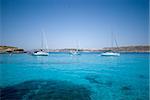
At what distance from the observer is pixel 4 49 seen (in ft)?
292

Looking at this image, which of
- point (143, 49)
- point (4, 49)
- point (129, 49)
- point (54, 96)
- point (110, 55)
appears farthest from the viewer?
point (129, 49)

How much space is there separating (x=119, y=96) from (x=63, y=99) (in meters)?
3.52

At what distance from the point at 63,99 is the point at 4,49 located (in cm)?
9219

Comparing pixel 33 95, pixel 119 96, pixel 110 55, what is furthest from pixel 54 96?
pixel 110 55

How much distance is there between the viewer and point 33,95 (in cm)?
849

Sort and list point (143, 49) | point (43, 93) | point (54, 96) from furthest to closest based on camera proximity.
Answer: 1. point (143, 49)
2. point (43, 93)
3. point (54, 96)

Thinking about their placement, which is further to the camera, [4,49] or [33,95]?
[4,49]

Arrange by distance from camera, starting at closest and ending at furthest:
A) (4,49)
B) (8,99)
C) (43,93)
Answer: (8,99)
(43,93)
(4,49)

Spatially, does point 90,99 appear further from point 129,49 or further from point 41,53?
point 129,49

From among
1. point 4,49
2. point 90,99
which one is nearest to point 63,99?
point 90,99

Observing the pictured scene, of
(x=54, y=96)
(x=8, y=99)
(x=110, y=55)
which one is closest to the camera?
(x=8, y=99)

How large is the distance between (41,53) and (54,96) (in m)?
47.6

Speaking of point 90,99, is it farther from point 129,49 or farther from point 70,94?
point 129,49

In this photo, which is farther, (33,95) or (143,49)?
(143,49)
